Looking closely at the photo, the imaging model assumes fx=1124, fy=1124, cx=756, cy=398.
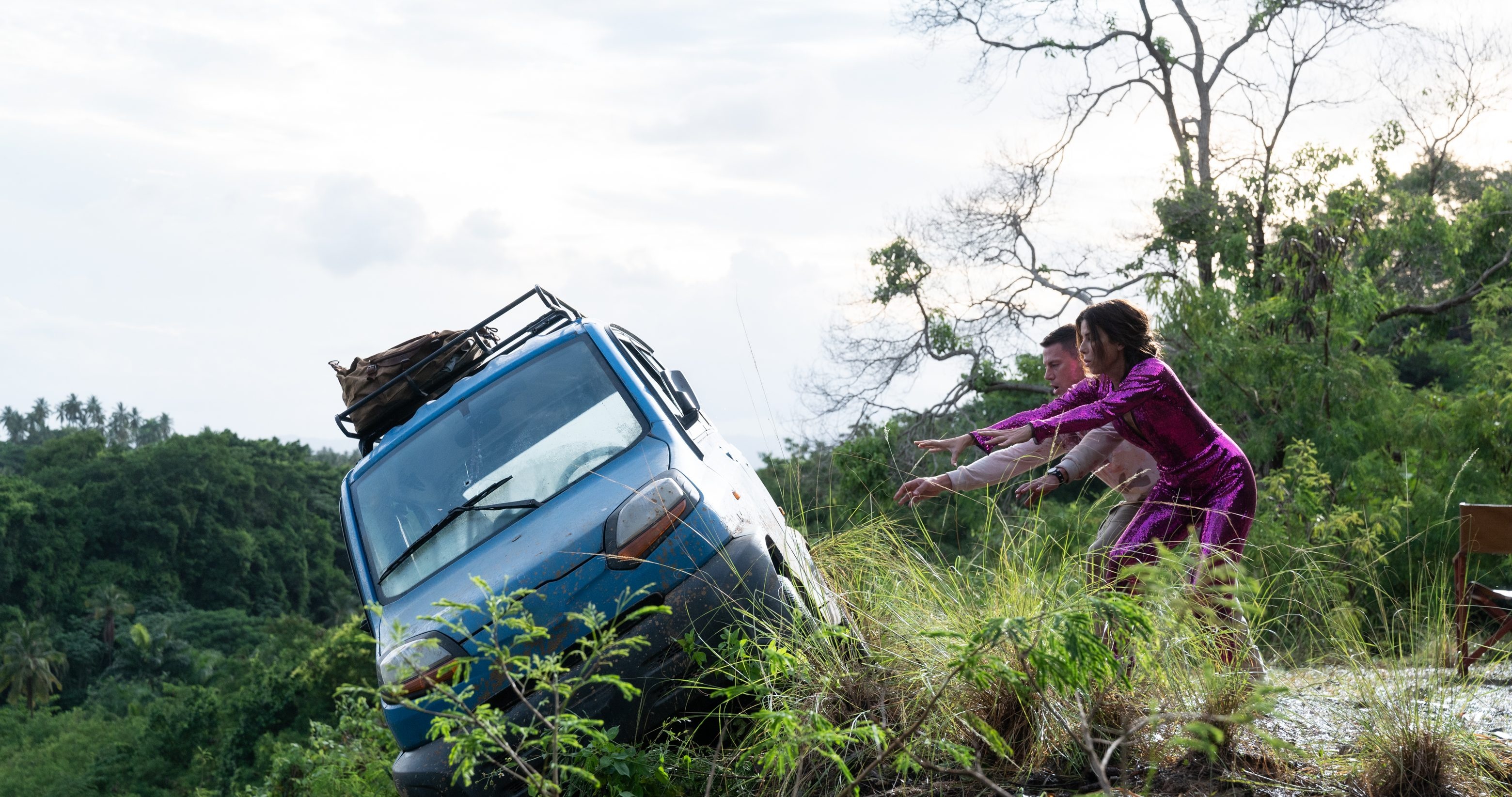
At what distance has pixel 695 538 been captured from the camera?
4016mm

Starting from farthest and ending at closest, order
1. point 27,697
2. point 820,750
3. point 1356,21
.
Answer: point 27,697
point 1356,21
point 820,750

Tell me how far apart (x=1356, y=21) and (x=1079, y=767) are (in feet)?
71.9

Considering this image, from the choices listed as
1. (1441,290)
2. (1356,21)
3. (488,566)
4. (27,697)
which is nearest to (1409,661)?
(488,566)

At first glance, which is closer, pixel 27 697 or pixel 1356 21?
pixel 1356 21

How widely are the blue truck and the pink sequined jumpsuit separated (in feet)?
3.73

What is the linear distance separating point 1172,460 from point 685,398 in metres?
2.23

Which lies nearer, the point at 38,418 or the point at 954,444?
the point at 954,444

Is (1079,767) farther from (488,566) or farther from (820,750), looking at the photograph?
(488,566)

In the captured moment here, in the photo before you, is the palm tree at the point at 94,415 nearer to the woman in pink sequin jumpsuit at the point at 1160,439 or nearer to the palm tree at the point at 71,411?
the palm tree at the point at 71,411

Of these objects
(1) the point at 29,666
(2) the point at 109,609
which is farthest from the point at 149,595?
(1) the point at 29,666

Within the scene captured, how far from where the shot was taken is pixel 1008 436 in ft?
13.8

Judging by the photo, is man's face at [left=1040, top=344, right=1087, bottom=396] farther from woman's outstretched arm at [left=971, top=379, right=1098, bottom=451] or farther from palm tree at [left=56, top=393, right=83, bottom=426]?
palm tree at [left=56, top=393, right=83, bottom=426]

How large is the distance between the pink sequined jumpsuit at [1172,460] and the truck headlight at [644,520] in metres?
1.37

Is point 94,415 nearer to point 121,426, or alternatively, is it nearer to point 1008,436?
point 121,426
